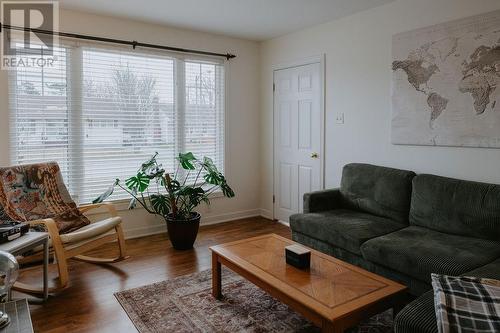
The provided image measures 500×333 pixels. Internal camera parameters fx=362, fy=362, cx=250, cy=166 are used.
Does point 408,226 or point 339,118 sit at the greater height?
point 339,118

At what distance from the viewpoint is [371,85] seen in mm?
3650

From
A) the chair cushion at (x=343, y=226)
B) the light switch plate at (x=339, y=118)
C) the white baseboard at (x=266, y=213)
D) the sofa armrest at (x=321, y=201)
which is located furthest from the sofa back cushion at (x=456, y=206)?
the white baseboard at (x=266, y=213)

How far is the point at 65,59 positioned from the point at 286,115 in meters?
2.59

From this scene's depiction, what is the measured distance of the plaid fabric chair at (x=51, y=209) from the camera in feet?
9.38

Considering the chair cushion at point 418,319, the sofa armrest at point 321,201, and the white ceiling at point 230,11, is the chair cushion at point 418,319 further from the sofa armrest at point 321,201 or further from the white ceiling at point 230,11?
the white ceiling at point 230,11

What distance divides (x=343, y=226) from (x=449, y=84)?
1.47 metres

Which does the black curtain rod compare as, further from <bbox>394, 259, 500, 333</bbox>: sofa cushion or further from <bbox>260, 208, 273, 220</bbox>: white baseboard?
<bbox>394, 259, 500, 333</bbox>: sofa cushion

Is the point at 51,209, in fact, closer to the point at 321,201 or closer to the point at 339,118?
the point at 321,201

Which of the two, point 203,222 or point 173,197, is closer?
point 173,197

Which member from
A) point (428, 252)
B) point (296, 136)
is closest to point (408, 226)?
point (428, 252)

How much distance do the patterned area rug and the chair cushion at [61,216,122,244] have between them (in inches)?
21.6

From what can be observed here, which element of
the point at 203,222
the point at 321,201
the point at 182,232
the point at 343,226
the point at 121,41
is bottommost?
the point at 203,222

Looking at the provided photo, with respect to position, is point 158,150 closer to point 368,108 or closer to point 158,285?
point 158,285

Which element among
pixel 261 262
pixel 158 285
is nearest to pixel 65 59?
pixel 158 285
